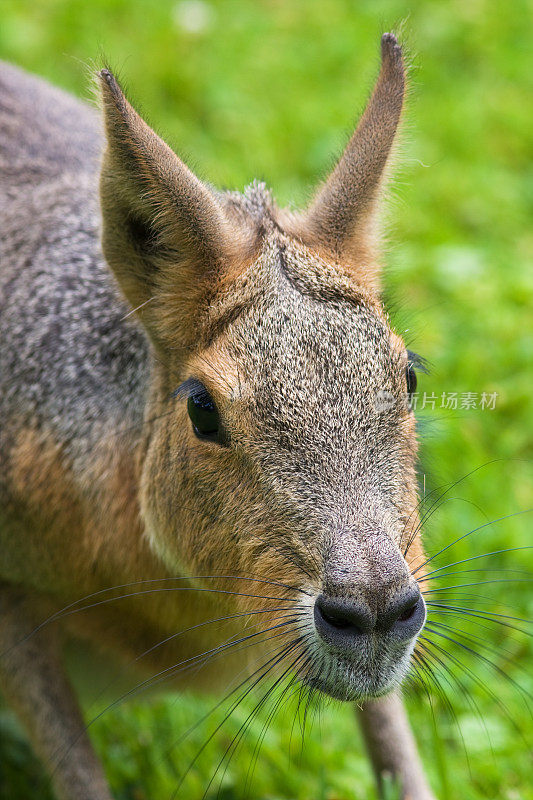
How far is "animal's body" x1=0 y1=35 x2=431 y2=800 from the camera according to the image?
316cm

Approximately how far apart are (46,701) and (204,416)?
1475 millimetres

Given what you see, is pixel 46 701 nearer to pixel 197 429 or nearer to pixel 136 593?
pixel 136 593

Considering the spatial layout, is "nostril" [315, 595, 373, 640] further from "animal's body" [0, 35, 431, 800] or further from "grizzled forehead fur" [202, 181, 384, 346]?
"grizzled forehead fur" [202, 181, 384, 346]

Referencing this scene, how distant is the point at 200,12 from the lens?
345 inches

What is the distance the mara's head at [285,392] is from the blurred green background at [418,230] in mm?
347

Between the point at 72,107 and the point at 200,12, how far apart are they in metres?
3.67

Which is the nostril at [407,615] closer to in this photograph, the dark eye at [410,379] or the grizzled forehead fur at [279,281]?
the dark eye at [410,379]

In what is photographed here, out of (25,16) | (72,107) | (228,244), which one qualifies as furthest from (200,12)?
(228,244)

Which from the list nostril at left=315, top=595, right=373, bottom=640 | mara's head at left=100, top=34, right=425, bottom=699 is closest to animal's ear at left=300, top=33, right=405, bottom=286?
mara's head at left=100, top=34, right=425, bottom=699

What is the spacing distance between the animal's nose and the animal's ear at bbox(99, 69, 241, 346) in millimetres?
1155

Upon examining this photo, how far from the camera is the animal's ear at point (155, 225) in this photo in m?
3.40

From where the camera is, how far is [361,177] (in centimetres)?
371

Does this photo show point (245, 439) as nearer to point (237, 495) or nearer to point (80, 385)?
point (237, 495)

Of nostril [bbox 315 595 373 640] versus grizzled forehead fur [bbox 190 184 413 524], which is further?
grizzled forehead fur [bbox 190 184 413 524]
